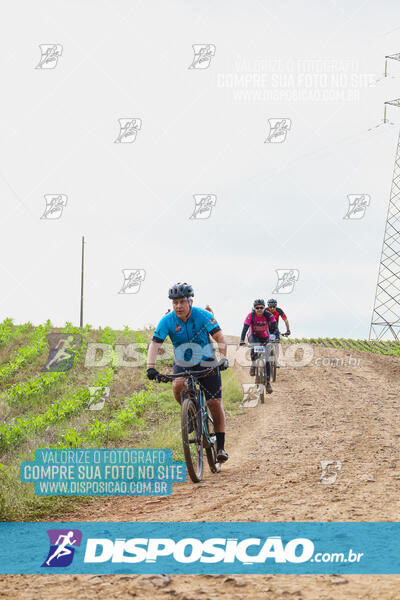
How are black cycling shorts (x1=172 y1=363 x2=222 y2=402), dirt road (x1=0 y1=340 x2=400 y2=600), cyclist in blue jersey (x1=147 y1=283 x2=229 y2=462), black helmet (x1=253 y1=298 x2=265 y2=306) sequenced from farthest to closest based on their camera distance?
black helmet (x1=253 y1=298 x2=265 y2=306)
black cycling shorts (x1=172 y1=363 x2=222 y2=402)
cyclist in blue jersey (x1=147 y1=283 x2=229 y2=462)
dirt road (x1=0 y1=340 x2=400 y2=600)

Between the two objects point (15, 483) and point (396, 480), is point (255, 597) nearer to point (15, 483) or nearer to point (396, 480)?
point (396, 480)

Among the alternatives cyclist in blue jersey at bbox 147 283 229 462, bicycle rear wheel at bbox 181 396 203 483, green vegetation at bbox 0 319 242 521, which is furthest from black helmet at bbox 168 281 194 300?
green vegetation at bbox 0 319 242 521

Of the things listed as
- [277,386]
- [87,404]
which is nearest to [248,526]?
[87,404]

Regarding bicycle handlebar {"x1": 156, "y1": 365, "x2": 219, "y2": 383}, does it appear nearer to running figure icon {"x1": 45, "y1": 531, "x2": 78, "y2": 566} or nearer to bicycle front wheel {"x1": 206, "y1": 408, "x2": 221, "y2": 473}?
bicycle front wheel {"x1": 206, "y1": 408, "x2": 221, "y2": 473}

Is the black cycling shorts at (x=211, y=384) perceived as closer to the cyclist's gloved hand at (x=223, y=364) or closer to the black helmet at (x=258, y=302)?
the cyclist's gloved hand at (x=223, y=364)

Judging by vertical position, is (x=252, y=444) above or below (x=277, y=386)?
below

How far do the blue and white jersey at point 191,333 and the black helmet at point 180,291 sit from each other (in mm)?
406

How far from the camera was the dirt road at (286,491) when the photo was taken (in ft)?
14.0

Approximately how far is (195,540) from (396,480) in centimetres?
305

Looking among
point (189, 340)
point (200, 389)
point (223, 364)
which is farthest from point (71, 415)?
point (223, 364)

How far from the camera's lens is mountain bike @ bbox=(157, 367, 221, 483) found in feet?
24.9

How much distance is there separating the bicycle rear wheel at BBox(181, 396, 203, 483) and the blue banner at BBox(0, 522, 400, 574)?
1.63 meters

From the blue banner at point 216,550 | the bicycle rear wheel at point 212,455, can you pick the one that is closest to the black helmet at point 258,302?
the bicycle rear wheel at point 212,455

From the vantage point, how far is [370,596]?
13.0 feet
